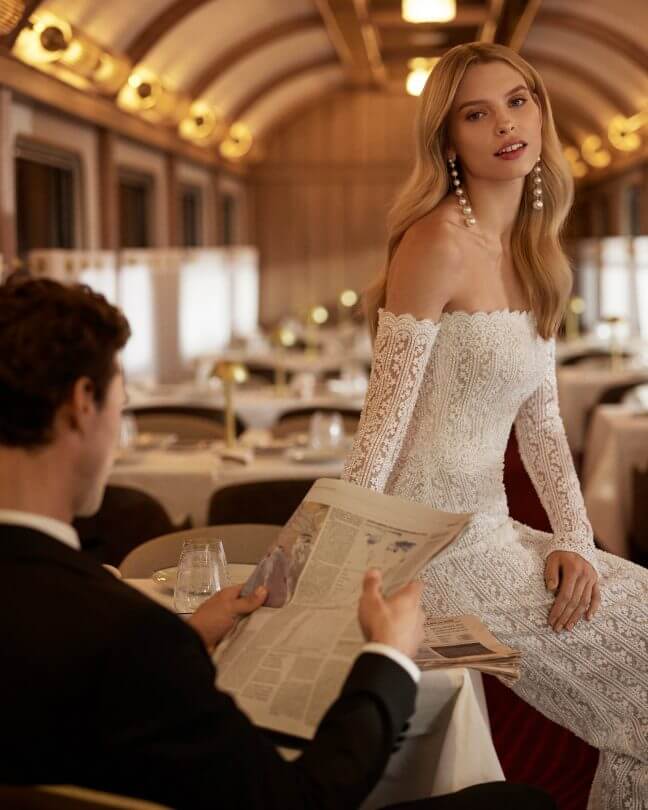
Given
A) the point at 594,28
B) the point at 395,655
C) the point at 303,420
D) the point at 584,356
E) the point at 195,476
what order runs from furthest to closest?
the point at 584,356 → the point at 594,28 → the point at 303,420 → the point at 195,476 → the point at 395,655

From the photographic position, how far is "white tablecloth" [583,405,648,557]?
6.91 meters

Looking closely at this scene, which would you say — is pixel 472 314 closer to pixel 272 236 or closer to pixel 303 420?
pixel 303 420

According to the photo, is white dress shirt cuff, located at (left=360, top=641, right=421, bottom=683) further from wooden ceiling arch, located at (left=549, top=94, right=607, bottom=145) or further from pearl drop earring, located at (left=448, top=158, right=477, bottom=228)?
wooden ceiling arch, located at (left=549, top=94, right=607, bottom=145)

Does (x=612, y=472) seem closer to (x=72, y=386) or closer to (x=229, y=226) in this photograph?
(x=72, y=386)

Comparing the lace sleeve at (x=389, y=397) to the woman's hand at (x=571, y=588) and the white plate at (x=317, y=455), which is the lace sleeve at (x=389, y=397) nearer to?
the woman's hand at (x=571, y=588)

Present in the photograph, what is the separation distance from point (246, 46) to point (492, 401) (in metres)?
9.76

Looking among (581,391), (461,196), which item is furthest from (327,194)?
(461,196)

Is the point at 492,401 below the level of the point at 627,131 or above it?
below

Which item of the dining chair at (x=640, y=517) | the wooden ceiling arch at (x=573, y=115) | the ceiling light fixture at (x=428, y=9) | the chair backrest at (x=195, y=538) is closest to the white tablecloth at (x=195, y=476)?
the dining chair at (x=640, y=517)

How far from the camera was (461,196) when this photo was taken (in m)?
2.87

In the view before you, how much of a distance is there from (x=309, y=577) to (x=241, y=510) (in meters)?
2.24

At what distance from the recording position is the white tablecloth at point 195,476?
17.7 feet

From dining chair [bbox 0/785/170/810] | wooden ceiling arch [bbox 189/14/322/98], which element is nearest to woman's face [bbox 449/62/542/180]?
dining chair [bbox 0/785/170/810]

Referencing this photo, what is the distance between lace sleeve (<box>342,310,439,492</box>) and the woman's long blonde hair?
215 mm
